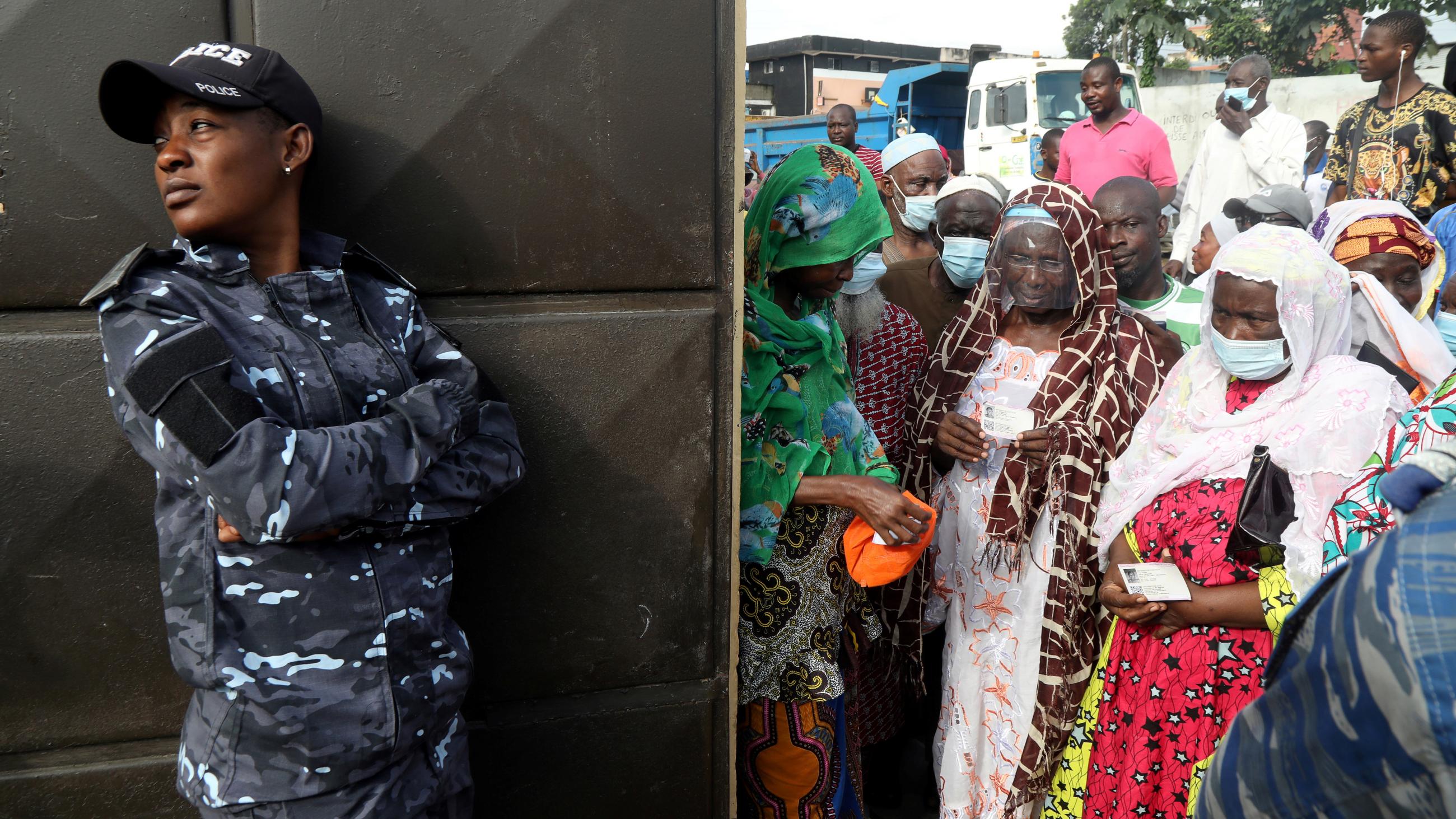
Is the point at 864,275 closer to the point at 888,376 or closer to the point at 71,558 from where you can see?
the point at 888,376

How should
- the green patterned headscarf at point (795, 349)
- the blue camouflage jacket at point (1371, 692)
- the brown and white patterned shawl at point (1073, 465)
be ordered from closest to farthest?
the blue camouflage jacket at point (1371, 692) → the green patterned headscarf at point (795, 349) → the brown and white patterned shawl at point (1073, 465)

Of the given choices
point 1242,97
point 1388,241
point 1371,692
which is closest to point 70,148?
point 1371,692

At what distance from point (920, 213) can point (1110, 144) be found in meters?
3.00

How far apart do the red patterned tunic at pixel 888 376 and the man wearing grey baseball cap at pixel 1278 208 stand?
6.31ft

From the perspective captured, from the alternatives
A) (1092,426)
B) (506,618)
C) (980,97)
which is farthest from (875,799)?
(980,97)

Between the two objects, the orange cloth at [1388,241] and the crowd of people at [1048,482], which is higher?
the orange cloth at [1388,241]

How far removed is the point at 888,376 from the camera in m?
3.18

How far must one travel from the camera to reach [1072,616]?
2555mm

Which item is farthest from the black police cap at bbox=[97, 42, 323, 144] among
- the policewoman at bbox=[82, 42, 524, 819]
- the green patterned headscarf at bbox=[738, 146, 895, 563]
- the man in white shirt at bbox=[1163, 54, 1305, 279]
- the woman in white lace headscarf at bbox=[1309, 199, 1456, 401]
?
the man in white shirt at bbox=[1163, 54, 1305, 279]

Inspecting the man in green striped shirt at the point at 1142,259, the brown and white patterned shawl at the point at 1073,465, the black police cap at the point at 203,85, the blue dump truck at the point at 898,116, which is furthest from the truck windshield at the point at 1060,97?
the black police cap at the point at 203,85

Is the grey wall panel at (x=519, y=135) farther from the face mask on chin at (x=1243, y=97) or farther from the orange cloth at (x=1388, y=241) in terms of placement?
the face mask on chin at (x=1243, y=97)

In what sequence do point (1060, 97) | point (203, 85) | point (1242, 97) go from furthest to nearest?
point (1060, 97) → point (1242, 97) → point (203, 85)

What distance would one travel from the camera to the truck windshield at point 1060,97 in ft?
40.3

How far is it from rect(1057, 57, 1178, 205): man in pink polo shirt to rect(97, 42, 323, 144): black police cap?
6292mm
